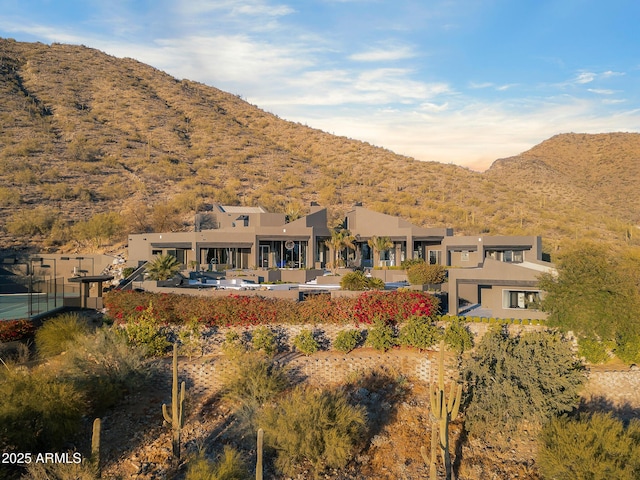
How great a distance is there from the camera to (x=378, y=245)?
38906 millimetres

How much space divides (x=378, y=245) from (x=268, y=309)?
17.4 meters

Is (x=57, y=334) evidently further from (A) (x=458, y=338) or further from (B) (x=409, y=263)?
(B) (x=409, y=263)

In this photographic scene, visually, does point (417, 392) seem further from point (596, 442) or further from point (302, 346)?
point (596, 442)

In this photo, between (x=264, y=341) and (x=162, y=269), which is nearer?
(x=264, y=341)

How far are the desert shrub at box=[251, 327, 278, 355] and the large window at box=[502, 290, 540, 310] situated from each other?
37.9 ft

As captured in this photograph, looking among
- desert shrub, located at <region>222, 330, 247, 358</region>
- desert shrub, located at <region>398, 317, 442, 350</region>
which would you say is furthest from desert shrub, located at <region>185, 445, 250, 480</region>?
desert shrub, located at <region>398, 317, 442, 350</region>

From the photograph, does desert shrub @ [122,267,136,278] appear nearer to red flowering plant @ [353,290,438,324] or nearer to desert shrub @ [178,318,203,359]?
desert shrub @ [178,318,203,359]

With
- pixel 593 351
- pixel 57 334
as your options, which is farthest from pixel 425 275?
pixel 57 334

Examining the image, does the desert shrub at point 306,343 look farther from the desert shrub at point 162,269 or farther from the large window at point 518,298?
the large window at point 518,298

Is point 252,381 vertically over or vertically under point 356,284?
under

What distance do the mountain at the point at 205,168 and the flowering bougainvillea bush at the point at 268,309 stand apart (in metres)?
22.4

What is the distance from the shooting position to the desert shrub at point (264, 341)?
2162 centimetres

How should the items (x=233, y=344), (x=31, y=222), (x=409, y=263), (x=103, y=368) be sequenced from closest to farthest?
1. (x=103, y=368)
2. (x=233, y=344)
3. (x=409, y=263)
4. (x=31, y=222)

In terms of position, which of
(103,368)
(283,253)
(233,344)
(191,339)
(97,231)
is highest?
(97,231)
